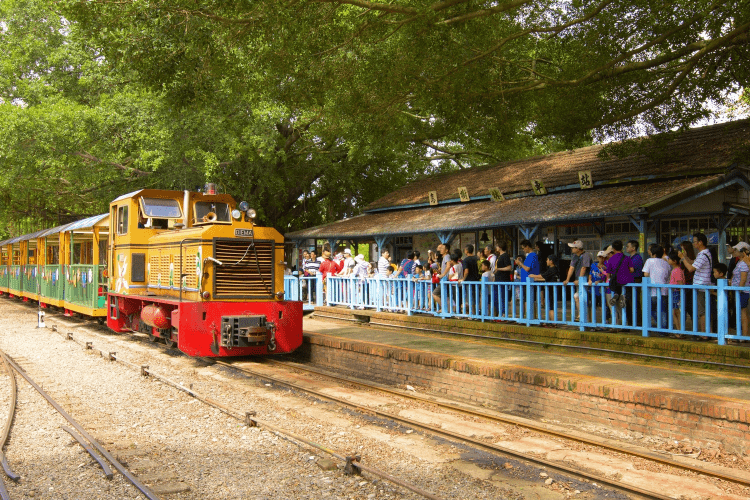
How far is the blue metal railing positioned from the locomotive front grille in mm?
1763

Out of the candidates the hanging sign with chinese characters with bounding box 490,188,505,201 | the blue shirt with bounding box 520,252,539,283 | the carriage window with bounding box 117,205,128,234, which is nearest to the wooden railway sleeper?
the blue shirt with bounding box 520,252,539,283

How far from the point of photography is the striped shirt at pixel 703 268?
9.37 metres

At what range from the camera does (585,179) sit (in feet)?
51.7

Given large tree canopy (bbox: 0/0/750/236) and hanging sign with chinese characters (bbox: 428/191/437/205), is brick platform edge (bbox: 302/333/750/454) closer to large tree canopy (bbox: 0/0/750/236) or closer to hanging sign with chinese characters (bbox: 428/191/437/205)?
large tree canopy (bbox: 0/0/750/236)

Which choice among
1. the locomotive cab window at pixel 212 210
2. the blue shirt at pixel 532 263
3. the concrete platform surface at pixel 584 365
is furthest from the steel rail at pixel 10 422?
the blue shirt at pixel 532 263

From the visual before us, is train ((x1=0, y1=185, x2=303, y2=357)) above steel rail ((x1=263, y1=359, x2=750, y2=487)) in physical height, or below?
above

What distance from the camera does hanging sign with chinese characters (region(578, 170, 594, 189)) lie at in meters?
15.7

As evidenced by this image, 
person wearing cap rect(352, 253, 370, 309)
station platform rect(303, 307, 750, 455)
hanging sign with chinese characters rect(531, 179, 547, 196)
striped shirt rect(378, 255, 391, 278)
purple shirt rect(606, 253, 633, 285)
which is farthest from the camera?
hanging sign with chinese characters rect(531, 179, 547, 196)

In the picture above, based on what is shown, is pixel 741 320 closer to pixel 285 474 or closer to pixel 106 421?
pixel 285 474

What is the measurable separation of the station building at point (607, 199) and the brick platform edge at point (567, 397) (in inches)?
219

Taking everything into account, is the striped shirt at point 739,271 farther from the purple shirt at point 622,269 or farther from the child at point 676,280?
the purple shirt at point 622,269

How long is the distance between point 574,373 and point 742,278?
119 inches

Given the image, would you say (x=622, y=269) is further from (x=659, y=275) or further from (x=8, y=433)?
(x=8, y=433)

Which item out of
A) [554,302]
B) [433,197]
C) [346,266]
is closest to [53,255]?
[346,266]
